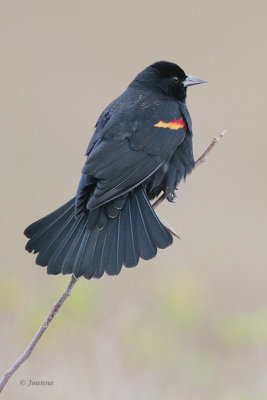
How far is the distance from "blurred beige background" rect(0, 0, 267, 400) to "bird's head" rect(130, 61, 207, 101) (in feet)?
2.55

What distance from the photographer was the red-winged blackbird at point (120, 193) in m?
2.44

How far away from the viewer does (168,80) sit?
321cm

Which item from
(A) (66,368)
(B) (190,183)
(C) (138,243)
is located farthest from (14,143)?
(C) (138,243)

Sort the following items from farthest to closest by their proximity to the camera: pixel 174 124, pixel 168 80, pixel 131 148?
1. pixel 168 80
2. pixel 174 124
3. pixel 131 148

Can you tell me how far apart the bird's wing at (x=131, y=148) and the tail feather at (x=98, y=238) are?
107mm

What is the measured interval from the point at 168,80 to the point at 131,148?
62 centimetres

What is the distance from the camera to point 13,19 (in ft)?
18.0

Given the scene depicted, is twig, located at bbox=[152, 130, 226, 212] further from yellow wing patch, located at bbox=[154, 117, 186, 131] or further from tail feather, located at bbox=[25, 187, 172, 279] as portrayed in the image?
yellow wing patch, located at bbox=[154, 117, 186, 131]

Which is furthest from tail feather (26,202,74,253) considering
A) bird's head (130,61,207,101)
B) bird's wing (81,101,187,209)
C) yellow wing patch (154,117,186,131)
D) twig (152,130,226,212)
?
bird's head (130,61,207,101)

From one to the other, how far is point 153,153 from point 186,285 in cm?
76

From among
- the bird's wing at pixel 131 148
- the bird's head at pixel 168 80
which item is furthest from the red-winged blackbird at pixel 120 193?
the bird's head at pixel 168 80

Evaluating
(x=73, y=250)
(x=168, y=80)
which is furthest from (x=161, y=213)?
(x=73, y=250)

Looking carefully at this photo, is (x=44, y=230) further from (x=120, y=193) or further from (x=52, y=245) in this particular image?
(x=120, y=193)

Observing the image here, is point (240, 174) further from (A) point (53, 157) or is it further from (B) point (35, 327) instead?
(B) point (35, 327)
